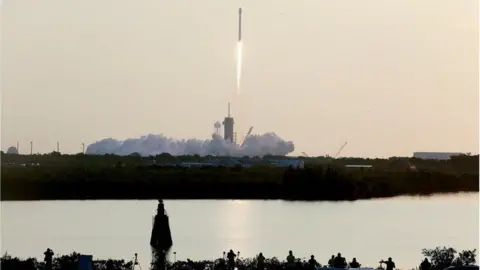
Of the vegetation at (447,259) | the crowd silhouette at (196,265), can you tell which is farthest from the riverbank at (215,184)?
the vegetation at (447,259)

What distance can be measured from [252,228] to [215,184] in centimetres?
4131

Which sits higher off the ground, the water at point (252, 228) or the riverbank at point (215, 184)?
the riverbank at point (215, 184)

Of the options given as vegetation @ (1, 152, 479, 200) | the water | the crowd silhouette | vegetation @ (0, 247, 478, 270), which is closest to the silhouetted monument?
the water

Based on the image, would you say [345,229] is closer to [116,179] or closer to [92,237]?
[92,237]

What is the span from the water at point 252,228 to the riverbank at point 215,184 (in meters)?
7.46

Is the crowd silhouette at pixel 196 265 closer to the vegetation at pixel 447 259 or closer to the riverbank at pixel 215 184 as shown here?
the vegetation at pixel 447 259

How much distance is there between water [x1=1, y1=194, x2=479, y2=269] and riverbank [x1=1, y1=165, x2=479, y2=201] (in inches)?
294

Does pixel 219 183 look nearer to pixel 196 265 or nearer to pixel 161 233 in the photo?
pixel 161 233

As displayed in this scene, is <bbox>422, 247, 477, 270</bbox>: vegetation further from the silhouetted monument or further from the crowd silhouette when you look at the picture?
the silhouetted monument

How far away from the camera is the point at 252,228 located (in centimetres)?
6172

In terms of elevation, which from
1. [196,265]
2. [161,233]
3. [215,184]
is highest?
[215,184]

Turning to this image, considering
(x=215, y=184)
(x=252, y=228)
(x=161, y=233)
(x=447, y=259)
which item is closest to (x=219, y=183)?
(x=215, y=184)

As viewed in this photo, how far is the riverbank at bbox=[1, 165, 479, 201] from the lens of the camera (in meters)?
94.8

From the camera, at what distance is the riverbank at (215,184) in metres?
94.8
